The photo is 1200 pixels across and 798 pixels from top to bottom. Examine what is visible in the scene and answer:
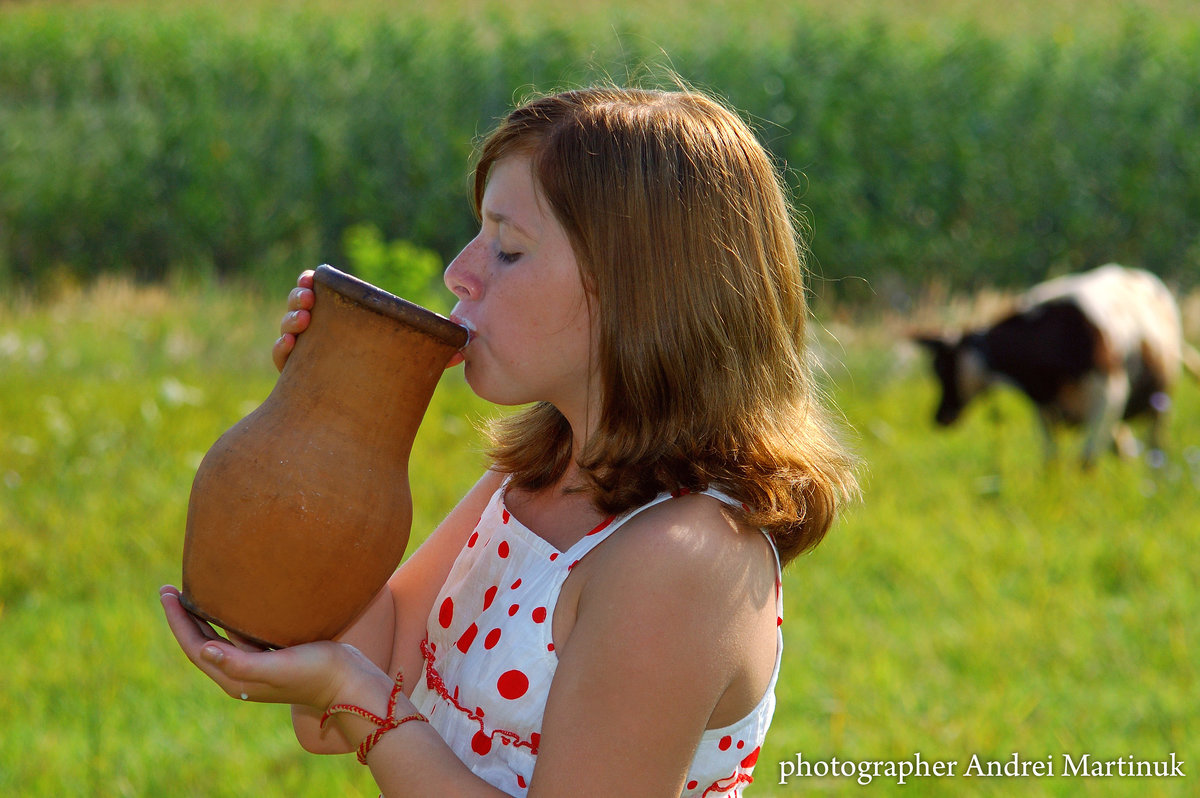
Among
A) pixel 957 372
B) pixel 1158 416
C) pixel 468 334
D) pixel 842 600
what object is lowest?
pixel 1158 416

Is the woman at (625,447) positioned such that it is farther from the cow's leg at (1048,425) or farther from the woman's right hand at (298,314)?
the cow's leg at (1048,425)

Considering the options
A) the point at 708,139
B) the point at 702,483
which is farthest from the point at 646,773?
the point at 708,139

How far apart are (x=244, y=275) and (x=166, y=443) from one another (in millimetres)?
5628

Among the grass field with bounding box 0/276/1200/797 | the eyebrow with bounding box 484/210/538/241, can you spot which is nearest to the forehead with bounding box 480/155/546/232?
the eyebrow with bounding box 484/210/538/241

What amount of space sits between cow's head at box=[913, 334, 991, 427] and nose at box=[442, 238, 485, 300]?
5.31m

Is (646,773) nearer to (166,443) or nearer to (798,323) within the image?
(798,323)

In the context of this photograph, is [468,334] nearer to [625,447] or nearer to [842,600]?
[625,447]

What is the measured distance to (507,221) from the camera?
59.7 inches

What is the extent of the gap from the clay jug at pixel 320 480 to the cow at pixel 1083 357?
5238mm

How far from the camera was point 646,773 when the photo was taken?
1353 millimetres

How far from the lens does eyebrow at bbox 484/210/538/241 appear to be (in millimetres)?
1503

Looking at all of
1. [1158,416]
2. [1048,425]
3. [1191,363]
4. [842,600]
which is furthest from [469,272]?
[1191,363]

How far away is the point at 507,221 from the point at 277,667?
2.10 feet

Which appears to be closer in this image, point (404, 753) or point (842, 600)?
point (404, 753)
